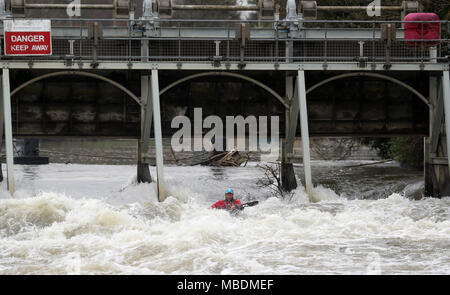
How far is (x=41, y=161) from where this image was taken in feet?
145

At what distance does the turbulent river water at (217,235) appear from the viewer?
15633 millimetres

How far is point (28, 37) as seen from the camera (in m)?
22.8

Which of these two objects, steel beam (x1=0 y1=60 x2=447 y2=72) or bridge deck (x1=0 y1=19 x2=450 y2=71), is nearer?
steel beam (x1=0 y1=60 x2=447 y2=72)

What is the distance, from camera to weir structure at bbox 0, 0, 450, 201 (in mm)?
23297

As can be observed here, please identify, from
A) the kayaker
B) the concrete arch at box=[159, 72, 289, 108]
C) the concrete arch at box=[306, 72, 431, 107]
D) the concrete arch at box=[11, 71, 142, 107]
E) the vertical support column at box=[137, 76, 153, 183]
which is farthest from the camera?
the vertical support column at box=[137, 76, 153, 183]

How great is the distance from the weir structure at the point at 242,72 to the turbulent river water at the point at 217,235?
5.25ft

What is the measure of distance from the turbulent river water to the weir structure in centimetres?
160

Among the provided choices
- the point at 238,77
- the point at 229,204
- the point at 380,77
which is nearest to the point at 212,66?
the point at 238,77

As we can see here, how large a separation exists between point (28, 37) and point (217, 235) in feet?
28.4

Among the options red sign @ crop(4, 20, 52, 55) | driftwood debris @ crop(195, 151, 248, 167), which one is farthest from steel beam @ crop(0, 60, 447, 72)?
driftwood debris @ crop(195, 151, 248, 167)

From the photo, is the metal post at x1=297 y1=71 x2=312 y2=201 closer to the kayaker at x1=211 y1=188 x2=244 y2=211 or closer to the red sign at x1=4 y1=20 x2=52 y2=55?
the kayaker at x1=211 y1=188 x2=244 y2=211
